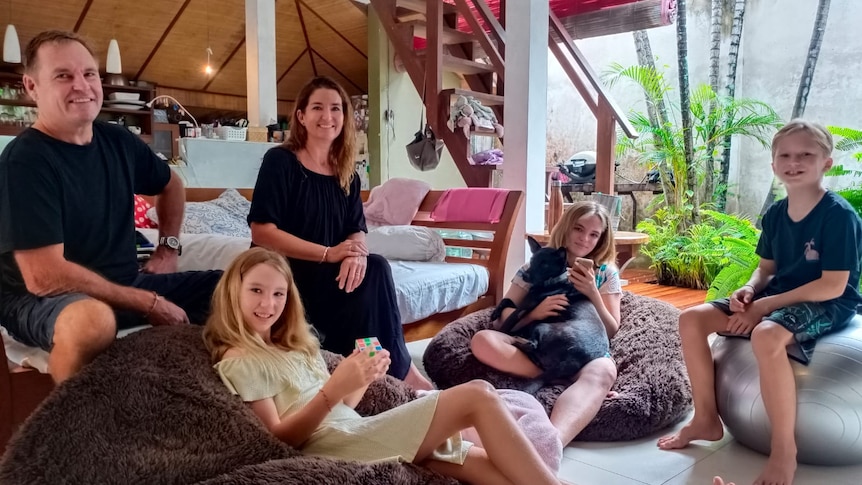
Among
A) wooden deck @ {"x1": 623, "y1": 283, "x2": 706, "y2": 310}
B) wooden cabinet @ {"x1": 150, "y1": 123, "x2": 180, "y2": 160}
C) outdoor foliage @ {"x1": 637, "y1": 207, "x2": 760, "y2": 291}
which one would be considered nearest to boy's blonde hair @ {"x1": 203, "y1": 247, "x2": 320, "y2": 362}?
wooden deck @ {"x1": 623, "y1": 283, "x2": 706, "y2": 310}

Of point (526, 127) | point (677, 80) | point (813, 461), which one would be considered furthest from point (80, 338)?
point (677, 80)

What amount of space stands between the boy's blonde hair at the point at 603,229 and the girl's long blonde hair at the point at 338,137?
0.79 metres

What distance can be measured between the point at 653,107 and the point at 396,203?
307cm

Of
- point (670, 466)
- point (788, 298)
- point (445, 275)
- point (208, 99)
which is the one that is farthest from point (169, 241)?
point (208, 99)

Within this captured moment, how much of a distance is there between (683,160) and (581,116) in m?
1.59

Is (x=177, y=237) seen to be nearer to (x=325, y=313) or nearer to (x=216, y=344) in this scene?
(x=325, y=313)

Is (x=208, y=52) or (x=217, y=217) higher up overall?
(x=208, y=52)

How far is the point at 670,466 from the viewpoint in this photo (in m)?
1.79

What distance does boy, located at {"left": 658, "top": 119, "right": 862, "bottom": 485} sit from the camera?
1688mm

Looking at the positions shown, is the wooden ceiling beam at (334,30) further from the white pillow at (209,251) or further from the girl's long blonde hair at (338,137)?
the girl's long blonde hair at (338,137)

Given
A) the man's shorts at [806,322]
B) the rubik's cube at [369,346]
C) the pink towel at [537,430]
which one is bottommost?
the pink towel at [537,430]

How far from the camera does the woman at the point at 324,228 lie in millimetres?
1922

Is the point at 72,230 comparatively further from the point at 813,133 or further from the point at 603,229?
the point at 813,133

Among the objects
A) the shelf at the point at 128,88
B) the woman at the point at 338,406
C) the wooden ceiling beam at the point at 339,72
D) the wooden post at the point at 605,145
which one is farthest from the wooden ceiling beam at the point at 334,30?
the woman at the point at 338,406
